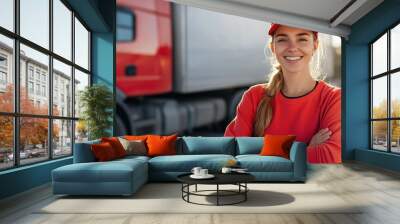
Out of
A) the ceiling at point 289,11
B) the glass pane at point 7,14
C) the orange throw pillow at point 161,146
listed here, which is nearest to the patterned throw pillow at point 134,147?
the orange throw pillow at point 161,146

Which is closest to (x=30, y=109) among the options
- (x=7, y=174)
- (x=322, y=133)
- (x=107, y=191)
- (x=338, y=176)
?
(x=7, y=174)

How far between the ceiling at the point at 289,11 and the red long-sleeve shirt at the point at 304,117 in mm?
1351

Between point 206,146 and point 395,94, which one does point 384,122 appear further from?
point 206,146

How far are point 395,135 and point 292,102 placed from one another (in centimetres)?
211

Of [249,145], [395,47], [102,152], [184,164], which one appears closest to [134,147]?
[102,152]

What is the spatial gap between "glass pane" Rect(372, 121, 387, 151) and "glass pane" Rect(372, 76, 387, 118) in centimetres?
18

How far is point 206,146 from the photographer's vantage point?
6555 mm

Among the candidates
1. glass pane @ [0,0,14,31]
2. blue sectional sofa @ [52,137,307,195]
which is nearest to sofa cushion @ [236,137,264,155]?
blue sectional sofa @ [52,137,307,195]

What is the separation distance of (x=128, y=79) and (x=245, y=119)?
279cm

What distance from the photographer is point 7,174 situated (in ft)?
15.2

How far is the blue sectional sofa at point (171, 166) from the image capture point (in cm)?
469

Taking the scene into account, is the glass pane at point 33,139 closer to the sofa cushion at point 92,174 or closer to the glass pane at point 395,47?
the sofa cushion at point 92,174

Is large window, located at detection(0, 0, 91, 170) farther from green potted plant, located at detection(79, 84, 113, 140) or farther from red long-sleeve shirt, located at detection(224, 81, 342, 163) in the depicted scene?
red long-sleeve shirt, located at detection(224, 81, 342, 163)

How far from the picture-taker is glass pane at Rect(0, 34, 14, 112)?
15.6 feet
